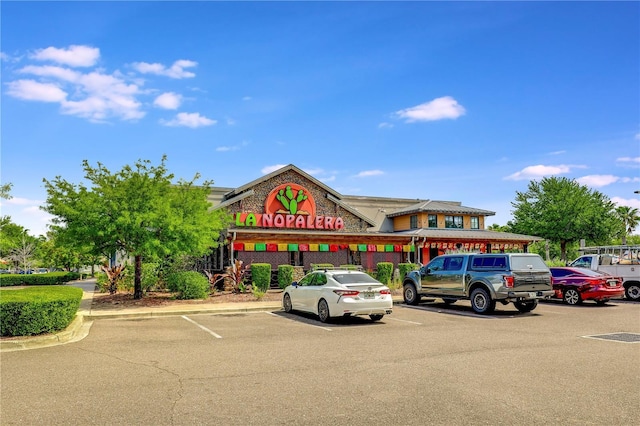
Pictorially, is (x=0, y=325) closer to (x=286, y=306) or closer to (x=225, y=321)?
(x=225, y=321)

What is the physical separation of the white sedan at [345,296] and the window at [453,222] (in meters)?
25.3

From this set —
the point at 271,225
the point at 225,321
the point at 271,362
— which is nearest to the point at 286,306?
the point at 225,321

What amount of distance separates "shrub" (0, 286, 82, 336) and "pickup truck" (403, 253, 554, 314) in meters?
12.4

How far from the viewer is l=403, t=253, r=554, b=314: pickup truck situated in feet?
50.5

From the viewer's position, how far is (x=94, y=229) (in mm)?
17453

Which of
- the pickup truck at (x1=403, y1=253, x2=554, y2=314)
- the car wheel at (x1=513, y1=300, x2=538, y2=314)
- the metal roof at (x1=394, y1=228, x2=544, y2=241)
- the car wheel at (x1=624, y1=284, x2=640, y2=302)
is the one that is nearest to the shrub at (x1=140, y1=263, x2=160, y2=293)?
the pickup truck at (x1=403, y1=253, x2=554, y2=314)

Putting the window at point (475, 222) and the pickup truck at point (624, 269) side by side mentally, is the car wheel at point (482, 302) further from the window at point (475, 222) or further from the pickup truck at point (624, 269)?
the window at point (475, 222)

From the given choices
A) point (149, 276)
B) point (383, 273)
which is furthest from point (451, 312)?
point (149, 276)

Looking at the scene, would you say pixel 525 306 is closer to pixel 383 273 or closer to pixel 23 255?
pixel 383 273

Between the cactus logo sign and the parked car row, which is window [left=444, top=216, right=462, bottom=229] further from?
the parked car row

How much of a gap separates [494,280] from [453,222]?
23.5 meters

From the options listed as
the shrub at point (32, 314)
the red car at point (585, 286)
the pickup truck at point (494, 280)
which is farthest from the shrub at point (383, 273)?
the shrub at point (32, 314)

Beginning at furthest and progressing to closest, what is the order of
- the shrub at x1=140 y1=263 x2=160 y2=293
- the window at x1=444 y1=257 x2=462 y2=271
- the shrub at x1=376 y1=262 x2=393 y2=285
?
the shrub at x1=376 y1=262 x2=393 y2=285 → the shrub at x1=140 y1=263 x2=160 y2=293 → the window at x1=444 y1=257 x2=462 y2=271

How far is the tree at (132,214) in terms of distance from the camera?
17.5m
